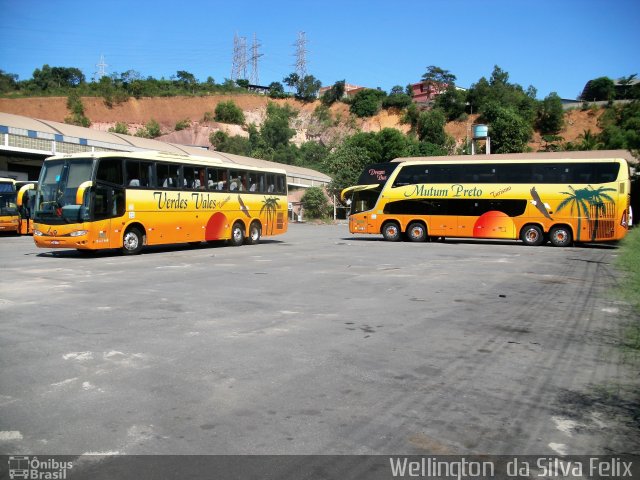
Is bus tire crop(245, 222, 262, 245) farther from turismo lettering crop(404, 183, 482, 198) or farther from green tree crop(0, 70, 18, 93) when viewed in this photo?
green tree crop(0, 70, 18, 93)

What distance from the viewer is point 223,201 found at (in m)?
21.7

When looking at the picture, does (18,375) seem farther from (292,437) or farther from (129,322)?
(292,437)

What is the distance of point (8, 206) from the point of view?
27.6m

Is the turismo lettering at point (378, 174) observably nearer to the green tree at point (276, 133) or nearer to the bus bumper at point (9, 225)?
the bus bumper at point (9, 225)

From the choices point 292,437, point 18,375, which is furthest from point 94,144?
point 292,437

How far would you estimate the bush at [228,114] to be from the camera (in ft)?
360

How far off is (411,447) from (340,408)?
815mm

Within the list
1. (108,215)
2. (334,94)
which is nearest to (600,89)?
(334,94)

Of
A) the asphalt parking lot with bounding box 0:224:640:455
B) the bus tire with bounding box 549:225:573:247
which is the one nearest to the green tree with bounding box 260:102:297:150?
the bus tire with bounding box 549:225:573:247

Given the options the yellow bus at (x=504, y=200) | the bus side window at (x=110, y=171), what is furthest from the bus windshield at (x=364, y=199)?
the bus side window at (x=110, y=171)

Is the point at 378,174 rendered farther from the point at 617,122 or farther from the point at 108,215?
the point at 617,122

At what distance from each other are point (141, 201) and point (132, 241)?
1351mm

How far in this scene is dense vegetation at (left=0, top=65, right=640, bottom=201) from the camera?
78.8 meters

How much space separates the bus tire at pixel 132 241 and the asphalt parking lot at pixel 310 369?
6231 millimetres
